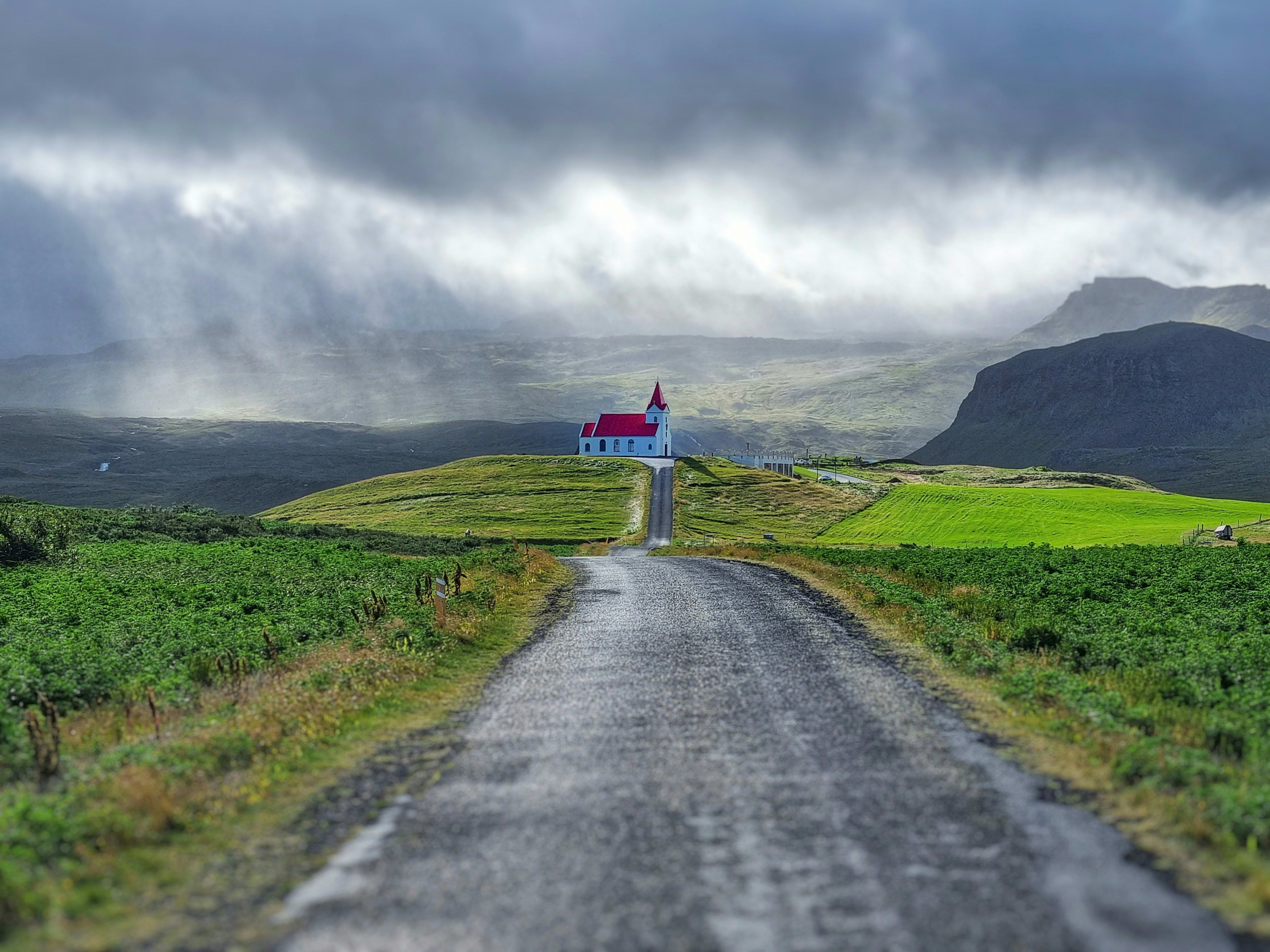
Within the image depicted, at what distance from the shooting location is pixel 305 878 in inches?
332

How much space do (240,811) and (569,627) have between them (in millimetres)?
14579

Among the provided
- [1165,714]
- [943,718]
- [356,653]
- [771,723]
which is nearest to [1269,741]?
[1165,714]

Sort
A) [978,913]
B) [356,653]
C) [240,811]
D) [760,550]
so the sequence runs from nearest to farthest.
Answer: [978,913] < [240,811] < [356,653] < [760,550]

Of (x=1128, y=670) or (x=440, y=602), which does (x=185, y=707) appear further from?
(x=1128, y=670)

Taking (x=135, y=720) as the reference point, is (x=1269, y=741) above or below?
above

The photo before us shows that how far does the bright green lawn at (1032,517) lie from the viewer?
281 feet

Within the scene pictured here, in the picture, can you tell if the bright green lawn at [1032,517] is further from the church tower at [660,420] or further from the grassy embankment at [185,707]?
the grassy embankment at [185,707]

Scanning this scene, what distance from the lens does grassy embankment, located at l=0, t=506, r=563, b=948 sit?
8.34 m

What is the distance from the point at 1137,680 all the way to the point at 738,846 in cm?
1076

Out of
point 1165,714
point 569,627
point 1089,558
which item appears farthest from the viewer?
point 1089,558

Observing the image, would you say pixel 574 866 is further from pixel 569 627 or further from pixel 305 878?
pixel 569 627

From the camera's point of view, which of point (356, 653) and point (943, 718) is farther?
point (356, 653)

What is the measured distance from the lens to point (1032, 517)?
325 ft

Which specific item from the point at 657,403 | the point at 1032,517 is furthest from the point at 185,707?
the point at 657,403
